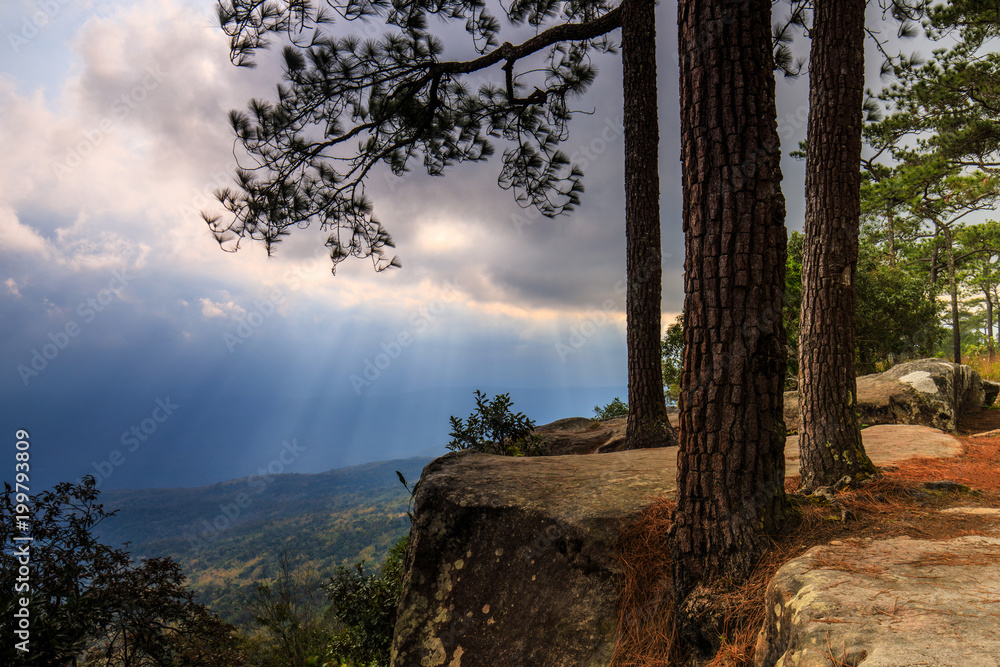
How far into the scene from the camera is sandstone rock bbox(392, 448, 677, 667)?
2414 mm

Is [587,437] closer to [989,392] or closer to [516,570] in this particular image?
[516,570]

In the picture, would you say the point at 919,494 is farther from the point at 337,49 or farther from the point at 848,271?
the point at 337,49

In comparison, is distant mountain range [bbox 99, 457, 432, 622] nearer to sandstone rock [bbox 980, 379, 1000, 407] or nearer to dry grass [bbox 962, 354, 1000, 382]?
sandstone rock [bbox 980, 379, 1000, 407]

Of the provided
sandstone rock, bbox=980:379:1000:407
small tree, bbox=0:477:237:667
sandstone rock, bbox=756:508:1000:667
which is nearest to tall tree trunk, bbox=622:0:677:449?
sandstone rock, bbox=756:508:1000:667

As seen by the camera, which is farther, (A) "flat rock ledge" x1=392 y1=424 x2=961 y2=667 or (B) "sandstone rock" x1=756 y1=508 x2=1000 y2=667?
(A) "flat rock ledge" x1=392 y1=424 x2=961 y2=667

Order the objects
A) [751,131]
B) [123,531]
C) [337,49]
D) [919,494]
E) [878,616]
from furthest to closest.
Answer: [123,531], [337,49], [919,494], [751,131], [878,616]

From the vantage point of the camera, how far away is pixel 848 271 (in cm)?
311

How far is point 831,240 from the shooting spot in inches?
123

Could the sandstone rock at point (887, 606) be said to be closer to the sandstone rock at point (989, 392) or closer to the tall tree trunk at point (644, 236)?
the tall tree trunk at point (644, 236)

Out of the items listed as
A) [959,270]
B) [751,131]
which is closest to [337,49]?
[751,131]

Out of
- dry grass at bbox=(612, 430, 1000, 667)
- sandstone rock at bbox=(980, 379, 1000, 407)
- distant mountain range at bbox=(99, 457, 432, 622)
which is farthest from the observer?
distant mountain range at bbox=(99, 457, 432, 622)

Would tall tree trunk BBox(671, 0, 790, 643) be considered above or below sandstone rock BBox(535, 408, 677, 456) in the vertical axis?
above

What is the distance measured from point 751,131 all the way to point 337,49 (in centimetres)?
596

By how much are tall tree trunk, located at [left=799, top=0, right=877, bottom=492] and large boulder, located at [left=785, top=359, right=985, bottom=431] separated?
3731 mm
